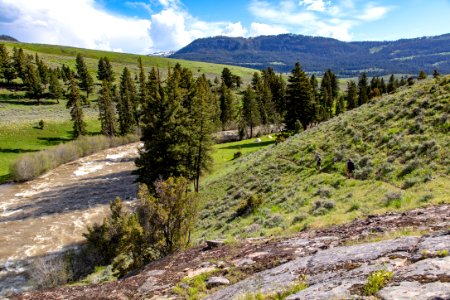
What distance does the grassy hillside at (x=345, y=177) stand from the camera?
17.5 meters

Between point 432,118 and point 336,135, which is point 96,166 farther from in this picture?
point 432,118

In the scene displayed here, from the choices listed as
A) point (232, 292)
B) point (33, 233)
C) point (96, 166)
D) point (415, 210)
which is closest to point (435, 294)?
point (232, 292)

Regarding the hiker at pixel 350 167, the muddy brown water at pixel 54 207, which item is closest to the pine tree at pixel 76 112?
the muddy brown water at pixel 54 207

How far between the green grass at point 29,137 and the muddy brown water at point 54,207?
14195 millimetres

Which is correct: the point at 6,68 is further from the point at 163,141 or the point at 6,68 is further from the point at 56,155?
the point at 163,141

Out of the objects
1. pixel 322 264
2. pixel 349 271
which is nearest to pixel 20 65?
pixel 322 264

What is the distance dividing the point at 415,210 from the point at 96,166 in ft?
191

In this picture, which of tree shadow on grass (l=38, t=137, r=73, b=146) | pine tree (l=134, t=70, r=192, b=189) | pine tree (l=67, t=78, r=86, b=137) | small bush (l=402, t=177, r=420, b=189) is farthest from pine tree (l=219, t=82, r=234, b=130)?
small bush (l=402, t=177, r=420, b=189)

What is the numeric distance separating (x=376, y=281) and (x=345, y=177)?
1741cm

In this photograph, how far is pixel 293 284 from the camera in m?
8.53

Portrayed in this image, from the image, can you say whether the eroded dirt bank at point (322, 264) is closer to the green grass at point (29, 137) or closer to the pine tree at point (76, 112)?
the green grass at point (29, 137)

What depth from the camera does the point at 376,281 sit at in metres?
6.93

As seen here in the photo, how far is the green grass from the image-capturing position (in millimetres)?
69875

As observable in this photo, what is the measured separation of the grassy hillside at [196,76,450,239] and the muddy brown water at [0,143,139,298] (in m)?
14.9
